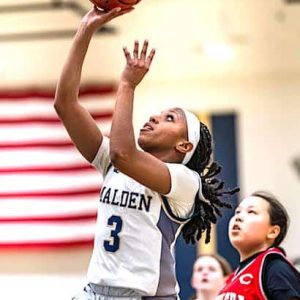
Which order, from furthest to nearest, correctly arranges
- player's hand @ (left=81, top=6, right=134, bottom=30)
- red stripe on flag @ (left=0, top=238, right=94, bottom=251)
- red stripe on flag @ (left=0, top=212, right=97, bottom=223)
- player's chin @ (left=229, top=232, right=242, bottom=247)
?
red stripe on flag @ (left=0, top=238, right=94, bottom=251)
red stripe on flag @ (left=0, top=212, right=97, bottom=223)
player's chin @ (left=229, top=232, right=242, bottom=247)
player's hand @ (left=81, top=6, right=134, bottom=30)

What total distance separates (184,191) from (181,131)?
21 centimetres

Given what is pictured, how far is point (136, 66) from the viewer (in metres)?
2.41

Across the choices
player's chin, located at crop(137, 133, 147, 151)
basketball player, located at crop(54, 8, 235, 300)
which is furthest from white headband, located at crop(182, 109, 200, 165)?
player's chin, located at crop(137, 133, 147, 151)

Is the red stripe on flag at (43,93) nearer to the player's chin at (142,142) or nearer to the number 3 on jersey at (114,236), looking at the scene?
the player's chin at (142,142)

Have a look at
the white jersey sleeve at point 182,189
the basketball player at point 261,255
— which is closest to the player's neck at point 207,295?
the basketball player at point 261,255

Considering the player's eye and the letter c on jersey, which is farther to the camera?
the letter c on jersey

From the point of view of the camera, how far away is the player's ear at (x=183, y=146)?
2533 millimetres

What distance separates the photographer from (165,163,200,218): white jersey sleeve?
2.44m

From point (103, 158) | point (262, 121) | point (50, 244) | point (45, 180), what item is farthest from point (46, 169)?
point (103, 158)

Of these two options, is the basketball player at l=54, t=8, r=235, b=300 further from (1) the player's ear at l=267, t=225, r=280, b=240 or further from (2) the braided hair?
(1) the player's ear at l=267, t=225, r=280, b=240

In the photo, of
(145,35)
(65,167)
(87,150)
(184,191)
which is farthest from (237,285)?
(65,167)

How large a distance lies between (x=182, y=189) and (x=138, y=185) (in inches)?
5.5

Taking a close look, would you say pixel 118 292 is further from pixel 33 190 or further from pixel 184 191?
pixel 33 190

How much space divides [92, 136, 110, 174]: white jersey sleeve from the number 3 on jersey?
0.24m
